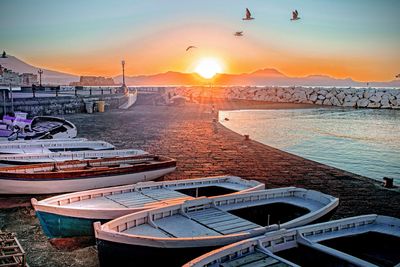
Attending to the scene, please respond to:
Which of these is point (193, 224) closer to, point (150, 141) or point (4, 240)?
point (4, 240)

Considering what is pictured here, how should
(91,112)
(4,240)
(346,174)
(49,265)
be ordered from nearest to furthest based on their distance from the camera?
(4,240) < (49,265) < (346,174) < (91,112)

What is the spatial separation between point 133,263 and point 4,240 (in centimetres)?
187

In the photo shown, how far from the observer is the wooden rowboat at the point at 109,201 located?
19.1ft

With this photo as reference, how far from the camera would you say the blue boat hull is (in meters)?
5.86

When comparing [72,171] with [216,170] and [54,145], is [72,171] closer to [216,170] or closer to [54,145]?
[54,145]

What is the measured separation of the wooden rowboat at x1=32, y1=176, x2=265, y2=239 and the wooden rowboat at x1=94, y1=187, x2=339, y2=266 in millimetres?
637

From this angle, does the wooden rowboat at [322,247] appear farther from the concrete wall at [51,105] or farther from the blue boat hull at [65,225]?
the concrete wall at [51,105]

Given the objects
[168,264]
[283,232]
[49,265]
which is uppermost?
[283,232]

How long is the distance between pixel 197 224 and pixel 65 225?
209 centimetres

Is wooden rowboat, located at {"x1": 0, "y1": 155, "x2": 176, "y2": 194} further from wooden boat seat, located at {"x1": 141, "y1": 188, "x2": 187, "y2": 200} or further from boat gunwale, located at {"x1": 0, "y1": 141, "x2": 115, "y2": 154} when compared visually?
boat gunwale, located at {"x1": 0, "y1": 141, "x2": 115, "y2": 154}

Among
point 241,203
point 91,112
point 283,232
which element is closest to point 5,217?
point 241,203

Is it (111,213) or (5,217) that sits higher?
(111,213)

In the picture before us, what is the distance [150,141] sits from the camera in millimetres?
17406

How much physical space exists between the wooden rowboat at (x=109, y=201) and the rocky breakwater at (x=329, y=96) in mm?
48855
